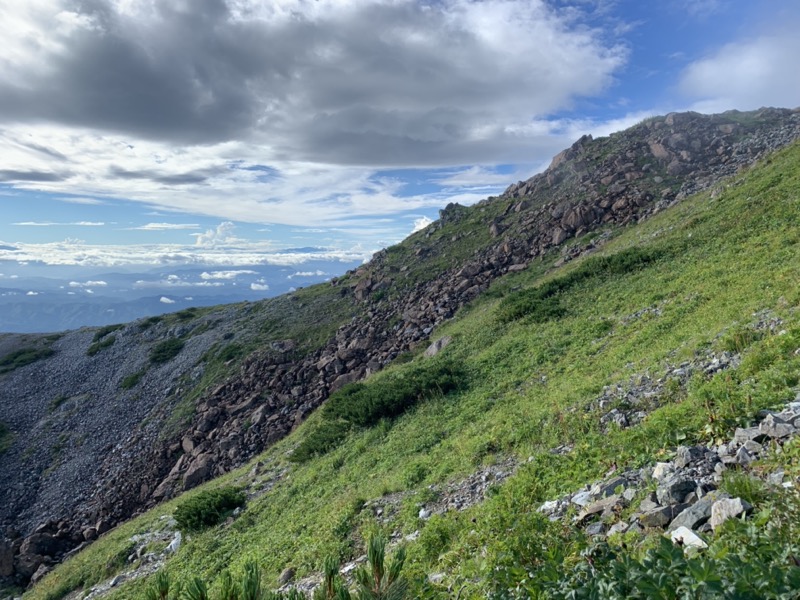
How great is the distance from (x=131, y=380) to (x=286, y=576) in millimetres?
40721

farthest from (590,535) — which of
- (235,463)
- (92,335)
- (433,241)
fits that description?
(92,335)

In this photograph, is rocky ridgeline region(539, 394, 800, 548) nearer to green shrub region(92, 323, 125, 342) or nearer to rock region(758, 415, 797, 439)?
rock region(758, 415, 797, 439)

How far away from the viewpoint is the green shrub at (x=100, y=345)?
178ft

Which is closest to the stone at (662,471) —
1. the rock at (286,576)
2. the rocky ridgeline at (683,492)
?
the rocky ridgeline at (683,492)

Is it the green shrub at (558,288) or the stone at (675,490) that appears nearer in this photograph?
the stone at (675,490)

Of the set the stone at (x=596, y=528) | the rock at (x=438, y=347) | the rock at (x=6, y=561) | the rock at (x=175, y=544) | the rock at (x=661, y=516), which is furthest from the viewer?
the rock at (x=438, y=347)

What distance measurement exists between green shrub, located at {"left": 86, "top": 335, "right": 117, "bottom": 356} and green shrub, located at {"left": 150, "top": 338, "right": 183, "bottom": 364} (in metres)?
9.30

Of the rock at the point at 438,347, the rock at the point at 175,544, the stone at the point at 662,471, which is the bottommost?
the rock at the point at 175,544

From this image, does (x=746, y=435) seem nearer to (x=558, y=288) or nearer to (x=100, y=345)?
(x=558, y=288)

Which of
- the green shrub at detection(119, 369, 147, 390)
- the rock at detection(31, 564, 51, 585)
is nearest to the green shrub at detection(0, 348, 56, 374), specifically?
the green shrub at detection(119, 369, 147, 390)

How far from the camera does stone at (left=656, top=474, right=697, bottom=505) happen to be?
19.2 ft

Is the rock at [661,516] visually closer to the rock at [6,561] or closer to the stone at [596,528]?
the stone at [596,528]

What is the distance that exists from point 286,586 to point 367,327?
87.7ft

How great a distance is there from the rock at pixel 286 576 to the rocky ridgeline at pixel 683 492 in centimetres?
603
